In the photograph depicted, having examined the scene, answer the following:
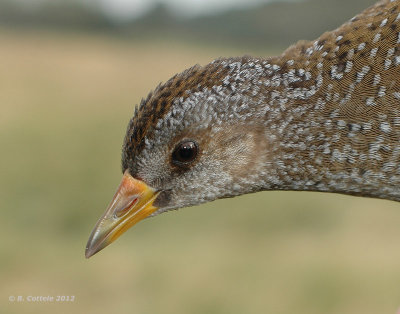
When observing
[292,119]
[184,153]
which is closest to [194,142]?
[184,153]

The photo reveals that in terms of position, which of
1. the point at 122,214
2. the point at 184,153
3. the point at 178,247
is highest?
the point at 184,153

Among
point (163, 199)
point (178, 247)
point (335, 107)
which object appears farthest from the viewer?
point (178, 247)

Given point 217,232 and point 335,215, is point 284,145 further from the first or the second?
point 335,215

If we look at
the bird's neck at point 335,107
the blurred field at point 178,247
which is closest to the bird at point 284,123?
the bird's neck at point 335,107

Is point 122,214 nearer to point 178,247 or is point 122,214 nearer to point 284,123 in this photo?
point 284,123

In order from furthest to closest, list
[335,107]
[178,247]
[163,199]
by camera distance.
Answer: [178,247] → [163,199] → [335,107]

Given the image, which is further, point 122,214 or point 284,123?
point 122,214

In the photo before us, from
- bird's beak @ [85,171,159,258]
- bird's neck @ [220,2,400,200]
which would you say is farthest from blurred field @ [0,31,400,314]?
bird's neck @ [220,2,400,200]
